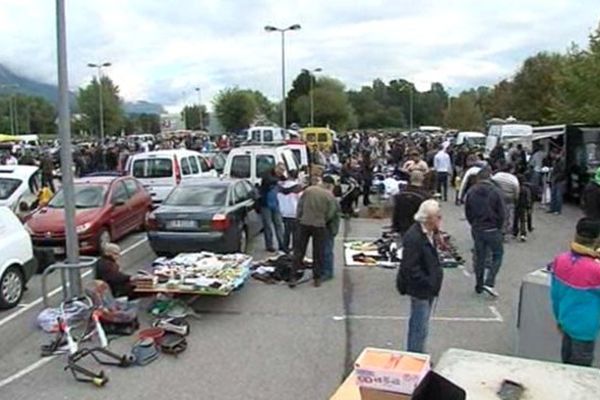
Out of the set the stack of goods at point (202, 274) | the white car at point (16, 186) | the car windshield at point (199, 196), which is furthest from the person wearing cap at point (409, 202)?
the white car at point (16, 186)

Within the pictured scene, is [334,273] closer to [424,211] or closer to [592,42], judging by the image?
[424,211]

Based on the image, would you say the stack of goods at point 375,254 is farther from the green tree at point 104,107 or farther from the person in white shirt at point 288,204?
the green tree at point 104,107

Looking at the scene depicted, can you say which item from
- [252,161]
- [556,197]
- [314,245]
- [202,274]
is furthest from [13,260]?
[556,197]

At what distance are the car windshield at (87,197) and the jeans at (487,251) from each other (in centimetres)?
772

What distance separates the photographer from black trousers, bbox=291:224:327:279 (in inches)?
417

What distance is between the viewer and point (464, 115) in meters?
85.6

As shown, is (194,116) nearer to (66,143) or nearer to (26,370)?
(66,143)

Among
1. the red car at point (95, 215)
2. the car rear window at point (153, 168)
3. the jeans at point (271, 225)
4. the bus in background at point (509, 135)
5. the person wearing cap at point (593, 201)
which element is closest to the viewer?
the person wearing cap at point (593, 201)

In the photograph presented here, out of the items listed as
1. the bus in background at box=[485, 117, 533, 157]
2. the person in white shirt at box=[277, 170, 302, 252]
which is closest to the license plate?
the person in white shirt at box=[277, 170, 302, 252]

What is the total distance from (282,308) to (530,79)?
4931cm

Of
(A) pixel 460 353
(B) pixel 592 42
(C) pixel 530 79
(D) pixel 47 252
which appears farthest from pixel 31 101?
(A) pixel 460 353

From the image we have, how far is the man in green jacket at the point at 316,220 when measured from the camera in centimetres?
1058

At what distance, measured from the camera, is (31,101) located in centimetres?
12525

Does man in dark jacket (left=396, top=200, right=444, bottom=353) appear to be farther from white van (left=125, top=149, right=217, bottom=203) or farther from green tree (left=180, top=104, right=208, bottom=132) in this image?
green tree (left=180, top=104, right=208, bottom=132)
